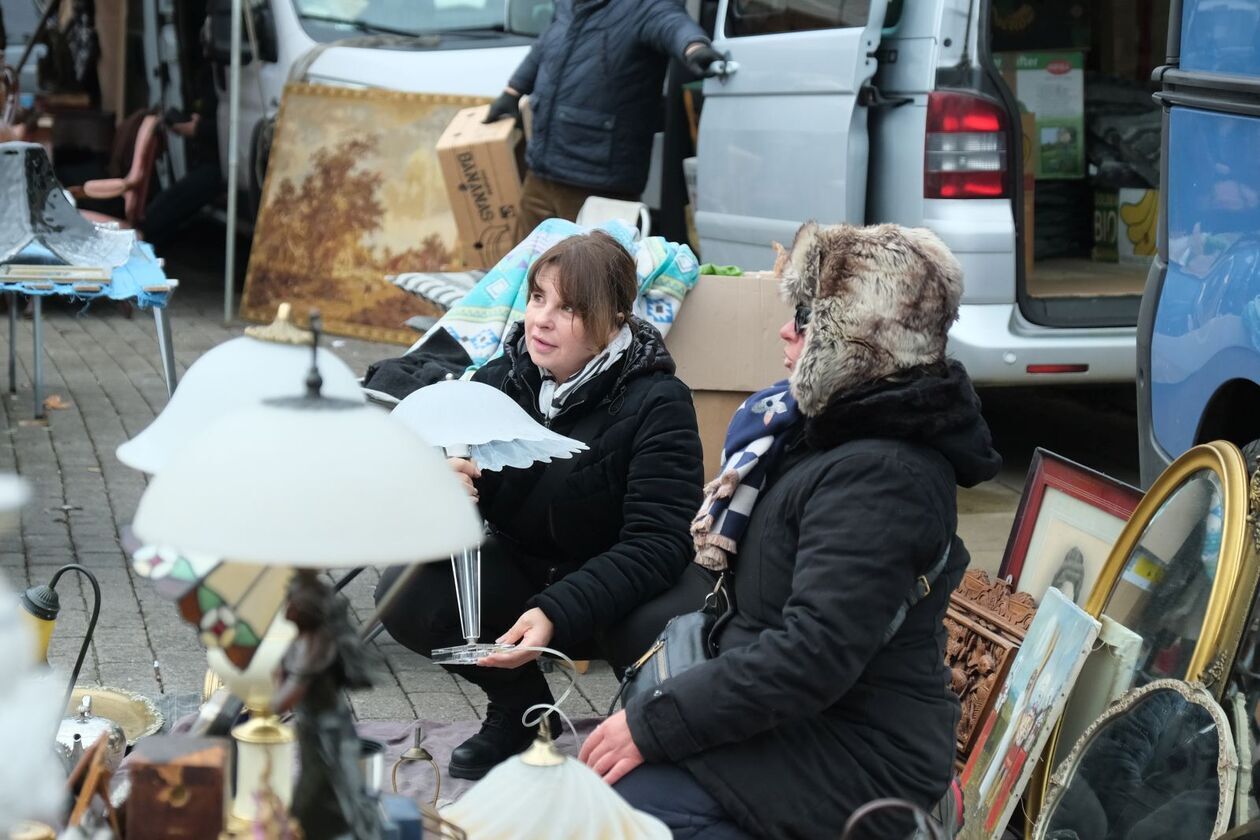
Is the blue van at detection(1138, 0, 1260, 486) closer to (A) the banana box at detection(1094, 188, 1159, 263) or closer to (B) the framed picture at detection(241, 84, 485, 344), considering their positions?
(A) the banana box at detection(1094, 188, 1159, 263)

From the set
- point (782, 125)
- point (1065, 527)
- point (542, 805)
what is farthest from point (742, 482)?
point (782, 125)

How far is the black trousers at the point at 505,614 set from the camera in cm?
335

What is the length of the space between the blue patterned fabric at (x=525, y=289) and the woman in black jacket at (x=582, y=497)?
3.09 feet

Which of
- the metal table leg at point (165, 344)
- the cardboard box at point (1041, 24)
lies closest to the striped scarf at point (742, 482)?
the metal table leg at point (165, 344)

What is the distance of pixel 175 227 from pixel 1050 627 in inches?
323

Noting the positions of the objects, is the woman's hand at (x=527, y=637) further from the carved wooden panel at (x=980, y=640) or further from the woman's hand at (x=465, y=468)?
the carved wooden panel at (x=980, y=640)

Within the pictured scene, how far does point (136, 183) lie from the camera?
30.5ft

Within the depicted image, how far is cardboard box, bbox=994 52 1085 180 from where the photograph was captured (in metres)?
7.27

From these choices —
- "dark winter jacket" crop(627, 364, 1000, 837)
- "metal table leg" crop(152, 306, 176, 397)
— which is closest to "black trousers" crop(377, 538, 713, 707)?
"dark winter jacket" crop(627, 364, 1000, 837)

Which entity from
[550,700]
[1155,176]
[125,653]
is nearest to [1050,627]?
[550,700]

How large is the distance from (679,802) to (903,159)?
3613 millimetres

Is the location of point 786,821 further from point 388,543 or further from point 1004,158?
point 1004,158

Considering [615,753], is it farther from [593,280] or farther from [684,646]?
[593,280]

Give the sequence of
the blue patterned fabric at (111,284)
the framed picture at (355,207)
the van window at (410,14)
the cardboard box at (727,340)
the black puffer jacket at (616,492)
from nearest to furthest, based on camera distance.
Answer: the black puffer jacket at (616,492)
the cardboard box at (727,340)
the blue patterned fabric at (111,284)
the framed picture at (355,207)
the van window at (410,14)
